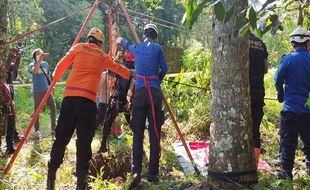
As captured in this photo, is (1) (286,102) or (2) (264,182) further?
(1) (286,102)

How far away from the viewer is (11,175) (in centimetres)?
486

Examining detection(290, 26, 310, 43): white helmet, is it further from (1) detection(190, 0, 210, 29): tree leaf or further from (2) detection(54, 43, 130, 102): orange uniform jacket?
(1) detection(190, 0, 210, 29): tree leaf

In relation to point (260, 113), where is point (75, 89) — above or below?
above

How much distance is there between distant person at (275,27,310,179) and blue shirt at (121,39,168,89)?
54.5 inches

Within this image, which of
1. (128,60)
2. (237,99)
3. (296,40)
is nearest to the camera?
(237,99)

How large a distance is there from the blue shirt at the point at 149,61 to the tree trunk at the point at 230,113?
1.04 meters

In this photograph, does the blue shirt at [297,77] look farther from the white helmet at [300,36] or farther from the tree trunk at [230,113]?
the tree trunk at [230,113]

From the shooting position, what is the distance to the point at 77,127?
14.3ft

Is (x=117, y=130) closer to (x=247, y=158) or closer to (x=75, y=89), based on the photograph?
(x=75, y=89)

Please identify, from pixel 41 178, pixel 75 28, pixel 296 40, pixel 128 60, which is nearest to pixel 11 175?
pixel 41 178

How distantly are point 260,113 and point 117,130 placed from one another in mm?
2533

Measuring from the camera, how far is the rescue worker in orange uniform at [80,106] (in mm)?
4309

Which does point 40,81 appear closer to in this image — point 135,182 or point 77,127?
point 77,127

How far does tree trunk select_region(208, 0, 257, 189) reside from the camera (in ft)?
12.5
